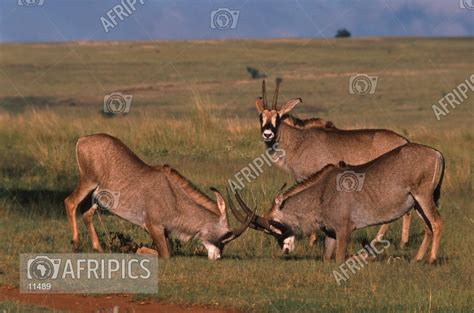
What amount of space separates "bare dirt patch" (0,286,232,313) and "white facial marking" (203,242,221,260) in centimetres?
228

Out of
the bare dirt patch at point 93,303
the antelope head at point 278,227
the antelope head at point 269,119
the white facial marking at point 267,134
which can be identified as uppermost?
the antelope head at point 269,119

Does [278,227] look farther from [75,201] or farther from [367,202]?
[75,201]

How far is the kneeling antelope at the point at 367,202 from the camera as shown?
13891mm

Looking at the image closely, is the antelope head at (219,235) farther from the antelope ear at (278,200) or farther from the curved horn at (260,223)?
the antelope ear at (278,200)

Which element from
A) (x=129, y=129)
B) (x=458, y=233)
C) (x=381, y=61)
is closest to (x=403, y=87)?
(x=381, y=61)

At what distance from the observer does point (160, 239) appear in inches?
554

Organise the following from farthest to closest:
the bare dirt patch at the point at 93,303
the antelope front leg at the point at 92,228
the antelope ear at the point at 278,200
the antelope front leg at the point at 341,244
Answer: the antelope front leg at the point at 92,228, the antelope ear at the point at 278,200, the antelope front leg at the point at 341,244, the bare dirt patch at the point at 93,303

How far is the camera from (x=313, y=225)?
565 inches

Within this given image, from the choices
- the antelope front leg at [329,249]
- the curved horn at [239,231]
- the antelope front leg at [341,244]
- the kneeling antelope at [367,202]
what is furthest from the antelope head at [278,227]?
the antelope front leg at [341,244]

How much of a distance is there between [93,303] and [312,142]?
6.14 meters

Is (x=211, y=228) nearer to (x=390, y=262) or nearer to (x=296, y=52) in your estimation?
(x=390, y=262)

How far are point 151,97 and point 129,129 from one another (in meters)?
22.7

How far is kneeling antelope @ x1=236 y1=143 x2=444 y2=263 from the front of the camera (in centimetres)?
1389

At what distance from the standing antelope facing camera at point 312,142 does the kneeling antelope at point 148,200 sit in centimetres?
235
